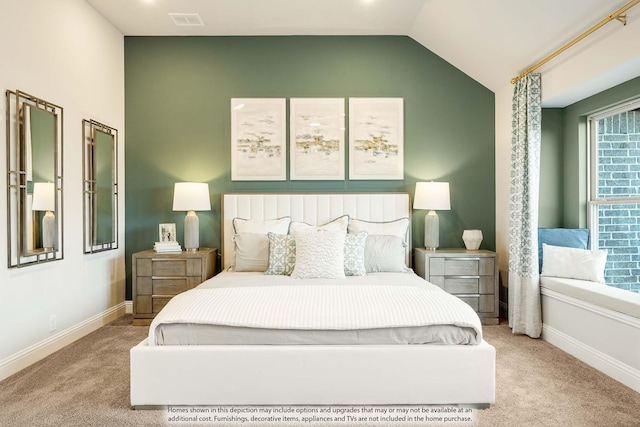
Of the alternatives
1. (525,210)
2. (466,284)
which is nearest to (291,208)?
(466,284)

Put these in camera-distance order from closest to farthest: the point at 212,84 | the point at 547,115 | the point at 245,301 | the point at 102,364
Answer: the point at 245,301, the point at 102,364, the point at 547,115, the point at 212,84

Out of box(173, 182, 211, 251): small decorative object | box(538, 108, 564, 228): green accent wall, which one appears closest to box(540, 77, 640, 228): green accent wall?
box(538, 108, 564, 228): green accent wall

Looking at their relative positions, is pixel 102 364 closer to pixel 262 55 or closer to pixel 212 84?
pixel 212 84

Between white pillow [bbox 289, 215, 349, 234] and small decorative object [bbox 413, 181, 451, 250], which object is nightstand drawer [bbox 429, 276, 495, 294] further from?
white pillow [bbox 289, 215, 349, 234]

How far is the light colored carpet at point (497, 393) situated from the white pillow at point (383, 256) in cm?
105

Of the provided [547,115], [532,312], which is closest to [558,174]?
[547,115]

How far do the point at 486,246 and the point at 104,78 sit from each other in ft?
14.2

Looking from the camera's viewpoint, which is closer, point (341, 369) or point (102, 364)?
point (341, 369)

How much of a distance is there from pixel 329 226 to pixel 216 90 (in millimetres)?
1920

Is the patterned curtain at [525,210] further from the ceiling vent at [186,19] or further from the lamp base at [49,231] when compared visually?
the lamp base at [49,231]

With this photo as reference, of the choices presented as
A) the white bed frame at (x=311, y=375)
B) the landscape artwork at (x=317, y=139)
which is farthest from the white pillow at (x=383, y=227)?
the white bed frame at (x=311, y=375)

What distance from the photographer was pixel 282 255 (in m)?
3.75

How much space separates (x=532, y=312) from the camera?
367cm

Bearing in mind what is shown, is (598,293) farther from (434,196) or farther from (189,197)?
Result: (189,197)
